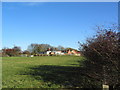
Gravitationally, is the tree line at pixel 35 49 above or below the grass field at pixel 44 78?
above

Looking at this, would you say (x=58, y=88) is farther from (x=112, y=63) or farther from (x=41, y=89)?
(x=112, y=63)

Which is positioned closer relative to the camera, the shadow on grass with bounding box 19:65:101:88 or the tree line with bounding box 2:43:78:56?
the shadow on grass with bounding box 19:65:101:88

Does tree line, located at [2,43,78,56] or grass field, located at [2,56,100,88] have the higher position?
tree line, located at [2,43,78,56]

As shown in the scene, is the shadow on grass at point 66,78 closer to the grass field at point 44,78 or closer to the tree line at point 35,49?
the grass field at point 44,78

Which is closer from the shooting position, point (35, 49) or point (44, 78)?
point (44, 78)

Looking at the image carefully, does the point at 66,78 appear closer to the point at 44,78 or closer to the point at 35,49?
the point at 44,78

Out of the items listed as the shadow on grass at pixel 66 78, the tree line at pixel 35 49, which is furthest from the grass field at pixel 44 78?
the tree line at pixel 35 49

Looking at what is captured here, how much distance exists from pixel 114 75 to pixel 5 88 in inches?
143

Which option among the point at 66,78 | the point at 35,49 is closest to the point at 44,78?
the point at 66,78

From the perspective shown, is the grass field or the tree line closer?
the grass field

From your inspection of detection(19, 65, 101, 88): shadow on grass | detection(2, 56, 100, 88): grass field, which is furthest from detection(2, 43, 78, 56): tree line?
detection(19, 65, 101, 88): shadow on grass

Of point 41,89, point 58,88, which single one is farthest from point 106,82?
point 41,89

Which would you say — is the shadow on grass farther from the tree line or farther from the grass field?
the tree line

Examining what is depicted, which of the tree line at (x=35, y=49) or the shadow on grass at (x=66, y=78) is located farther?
the tree line at (x=35, y=49)
